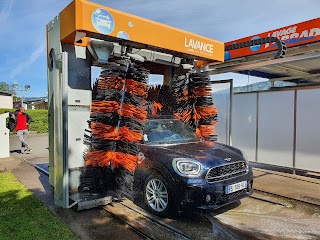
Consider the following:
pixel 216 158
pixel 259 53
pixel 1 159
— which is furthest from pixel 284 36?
pixel 1 159

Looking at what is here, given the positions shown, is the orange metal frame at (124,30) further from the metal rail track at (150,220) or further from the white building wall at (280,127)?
the white building wall at (280,127)

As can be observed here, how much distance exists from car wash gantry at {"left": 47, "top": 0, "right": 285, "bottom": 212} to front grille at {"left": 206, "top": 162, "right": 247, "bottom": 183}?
69 millimetres

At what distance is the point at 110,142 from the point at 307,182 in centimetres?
522

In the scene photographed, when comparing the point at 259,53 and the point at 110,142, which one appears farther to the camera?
the point at 259,53

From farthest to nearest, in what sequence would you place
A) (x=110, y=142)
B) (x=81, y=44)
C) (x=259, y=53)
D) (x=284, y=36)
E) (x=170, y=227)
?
(x=259, y=53) → (x=284, y=36) → (x=81, y=44) → (x=110, y=142) → (x=170, y=227)

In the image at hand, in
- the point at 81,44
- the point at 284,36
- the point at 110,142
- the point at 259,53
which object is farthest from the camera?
the point at 259,53

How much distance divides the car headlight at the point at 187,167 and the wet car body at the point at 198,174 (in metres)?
0.02

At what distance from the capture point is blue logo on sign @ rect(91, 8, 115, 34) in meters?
3.76

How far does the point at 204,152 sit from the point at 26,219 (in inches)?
118

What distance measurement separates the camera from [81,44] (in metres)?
4.58

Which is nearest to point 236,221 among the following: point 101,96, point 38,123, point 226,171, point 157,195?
point 226,171

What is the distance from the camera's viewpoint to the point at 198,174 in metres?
4.02

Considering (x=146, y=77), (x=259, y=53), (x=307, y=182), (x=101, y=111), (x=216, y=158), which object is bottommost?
(x=307, y=182)

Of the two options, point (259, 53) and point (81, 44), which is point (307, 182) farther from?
point (81, 44)
